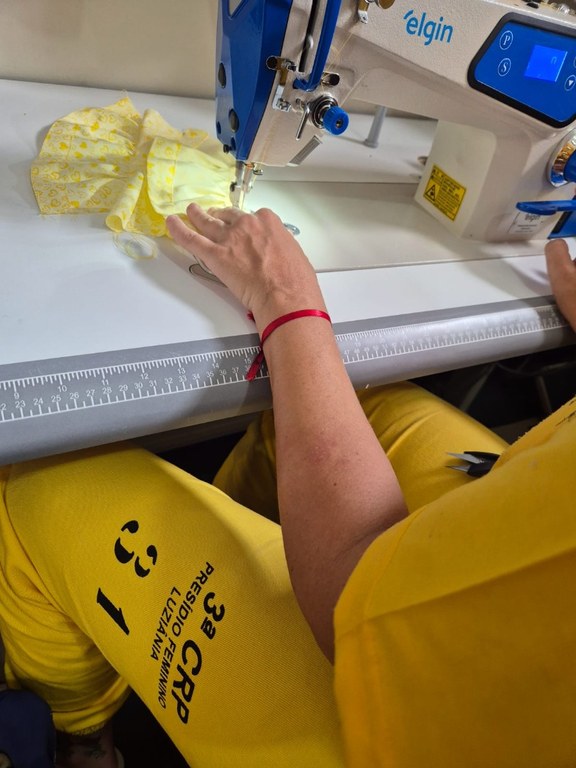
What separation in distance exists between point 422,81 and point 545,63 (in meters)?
0.21

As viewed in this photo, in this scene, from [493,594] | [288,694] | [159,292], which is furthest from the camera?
[159,292]

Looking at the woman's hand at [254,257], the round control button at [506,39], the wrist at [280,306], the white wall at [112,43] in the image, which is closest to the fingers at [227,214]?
the woman's hand at [254,257]

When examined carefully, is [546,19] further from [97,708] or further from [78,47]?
[97,708]

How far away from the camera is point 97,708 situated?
80 centimetres

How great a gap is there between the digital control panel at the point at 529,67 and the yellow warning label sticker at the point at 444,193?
0.62 ft

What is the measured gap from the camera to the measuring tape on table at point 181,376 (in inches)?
21.5

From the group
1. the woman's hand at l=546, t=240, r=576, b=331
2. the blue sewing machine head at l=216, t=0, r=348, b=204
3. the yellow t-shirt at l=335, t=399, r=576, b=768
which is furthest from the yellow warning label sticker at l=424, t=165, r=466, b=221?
the yellow t-shirt at l=335, t=399, r=576, b=768

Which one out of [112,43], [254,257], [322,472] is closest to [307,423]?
[322,472]

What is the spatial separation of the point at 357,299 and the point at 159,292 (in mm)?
285

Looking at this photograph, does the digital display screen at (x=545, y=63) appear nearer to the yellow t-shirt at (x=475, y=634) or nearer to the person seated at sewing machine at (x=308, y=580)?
the person seated at sewing machine at (x=308, y=580)

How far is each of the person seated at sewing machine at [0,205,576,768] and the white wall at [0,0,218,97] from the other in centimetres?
58

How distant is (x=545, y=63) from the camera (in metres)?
0.84

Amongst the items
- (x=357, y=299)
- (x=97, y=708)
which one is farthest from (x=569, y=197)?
(x=97, y=708)

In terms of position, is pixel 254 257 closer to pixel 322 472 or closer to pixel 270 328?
pixel 270 328
